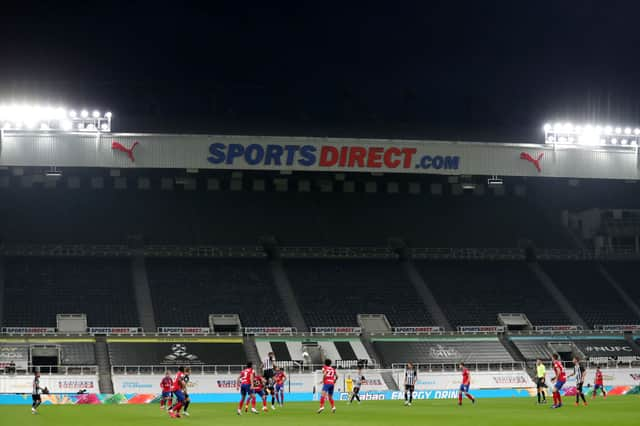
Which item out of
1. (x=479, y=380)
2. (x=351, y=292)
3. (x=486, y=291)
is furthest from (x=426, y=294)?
(x=479, y=380)

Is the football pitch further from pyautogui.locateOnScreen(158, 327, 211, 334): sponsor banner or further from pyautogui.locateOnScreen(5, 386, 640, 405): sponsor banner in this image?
pyautogui.locateOnScreen(158, 327, 211, 334): sponsor banner

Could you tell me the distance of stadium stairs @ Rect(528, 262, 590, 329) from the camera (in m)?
64.6

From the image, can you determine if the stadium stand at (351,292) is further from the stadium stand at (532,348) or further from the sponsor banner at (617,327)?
the sponsor banner at (617,327)

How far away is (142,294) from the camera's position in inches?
2389

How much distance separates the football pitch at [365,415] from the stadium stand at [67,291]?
16880mm

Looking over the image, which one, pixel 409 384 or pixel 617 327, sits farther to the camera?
pixel 617 327

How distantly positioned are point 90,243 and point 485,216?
28581mm

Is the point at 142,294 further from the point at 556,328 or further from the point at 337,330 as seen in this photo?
the point at 556,328

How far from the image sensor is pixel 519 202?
7638cm

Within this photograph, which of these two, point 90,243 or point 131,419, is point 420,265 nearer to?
point 90,243

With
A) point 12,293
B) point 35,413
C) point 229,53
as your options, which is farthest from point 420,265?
point 35,413

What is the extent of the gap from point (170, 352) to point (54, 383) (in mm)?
7342

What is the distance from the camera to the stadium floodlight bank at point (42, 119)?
2062 inches

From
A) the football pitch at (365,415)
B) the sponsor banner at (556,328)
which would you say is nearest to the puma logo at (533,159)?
the sponsor banner at (556,328)
